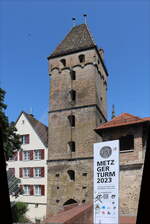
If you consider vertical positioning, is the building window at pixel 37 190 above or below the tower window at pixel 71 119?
below

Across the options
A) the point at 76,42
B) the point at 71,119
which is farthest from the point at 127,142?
the point at 76,42

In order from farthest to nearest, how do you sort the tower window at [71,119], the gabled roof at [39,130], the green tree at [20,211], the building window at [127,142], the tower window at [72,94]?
the gabled roof at [39,130]
the tower window at [72,94]
the tower window at [71,119]
the green tree at [20,211]
the building window at [127,142]

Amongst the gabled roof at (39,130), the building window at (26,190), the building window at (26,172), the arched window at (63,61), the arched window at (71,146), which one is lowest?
the building window at (26,190)

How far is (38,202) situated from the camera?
27531mm

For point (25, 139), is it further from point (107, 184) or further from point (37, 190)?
point (107, 184)

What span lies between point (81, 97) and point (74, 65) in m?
3.72

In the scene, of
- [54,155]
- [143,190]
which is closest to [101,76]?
[54,155]

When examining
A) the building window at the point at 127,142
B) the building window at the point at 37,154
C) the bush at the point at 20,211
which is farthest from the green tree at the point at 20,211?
the building window at the point at 127,142

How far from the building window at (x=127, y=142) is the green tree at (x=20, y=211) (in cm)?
1356

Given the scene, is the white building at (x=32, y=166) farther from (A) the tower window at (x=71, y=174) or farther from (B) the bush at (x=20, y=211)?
(A) the tower window at (x=71, y=174)

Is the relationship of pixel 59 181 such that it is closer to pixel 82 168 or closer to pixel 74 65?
Answer: pixel 82 168

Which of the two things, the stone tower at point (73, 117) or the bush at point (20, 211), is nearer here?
the stone tower at point (73, 117)

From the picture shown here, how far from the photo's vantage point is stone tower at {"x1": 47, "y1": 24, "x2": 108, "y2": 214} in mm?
25188

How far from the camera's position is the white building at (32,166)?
90.5ft
